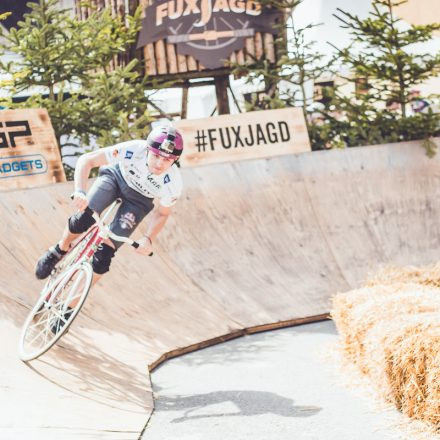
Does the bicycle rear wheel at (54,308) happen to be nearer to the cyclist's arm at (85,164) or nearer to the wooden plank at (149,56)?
the cyclist's arm at (85,164)

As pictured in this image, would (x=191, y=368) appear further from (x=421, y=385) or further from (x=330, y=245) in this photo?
(x=330, y=245)

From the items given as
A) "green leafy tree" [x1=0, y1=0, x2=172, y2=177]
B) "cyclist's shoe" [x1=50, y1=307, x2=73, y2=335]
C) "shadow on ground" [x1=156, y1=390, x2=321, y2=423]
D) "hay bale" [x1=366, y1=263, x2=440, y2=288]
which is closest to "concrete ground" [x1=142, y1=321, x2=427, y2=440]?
"shadow on ground" [x1=156, y1=390, x2=321, y2=423]

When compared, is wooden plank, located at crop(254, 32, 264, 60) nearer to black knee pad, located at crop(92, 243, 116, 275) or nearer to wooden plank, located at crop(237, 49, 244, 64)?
wooden plank, located at crop(237, 49, 244, 64)

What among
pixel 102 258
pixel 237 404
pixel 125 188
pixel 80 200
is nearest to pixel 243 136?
pixel 125 188

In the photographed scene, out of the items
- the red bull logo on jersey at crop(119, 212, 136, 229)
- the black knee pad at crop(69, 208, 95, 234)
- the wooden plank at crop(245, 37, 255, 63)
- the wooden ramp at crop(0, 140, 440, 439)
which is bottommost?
the wooden ramp at crop(0, 140, 440, 439)

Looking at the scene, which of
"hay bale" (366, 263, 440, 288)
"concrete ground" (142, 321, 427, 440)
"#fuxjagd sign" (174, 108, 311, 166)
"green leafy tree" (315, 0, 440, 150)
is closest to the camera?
"concrete ground" (142, 321, 427, 440)

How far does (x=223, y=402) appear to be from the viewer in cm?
610

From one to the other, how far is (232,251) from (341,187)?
2.20m

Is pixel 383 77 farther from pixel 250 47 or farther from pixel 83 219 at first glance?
pixel 83 219

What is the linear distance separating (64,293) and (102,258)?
439 mm

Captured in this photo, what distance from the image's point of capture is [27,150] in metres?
9.92

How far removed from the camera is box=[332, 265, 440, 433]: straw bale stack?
5.12 m

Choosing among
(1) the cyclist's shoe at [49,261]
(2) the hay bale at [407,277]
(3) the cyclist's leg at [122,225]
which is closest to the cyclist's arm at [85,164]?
(3) the cyclist's leg at [122,225]

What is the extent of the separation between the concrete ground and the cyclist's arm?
6.25ft
